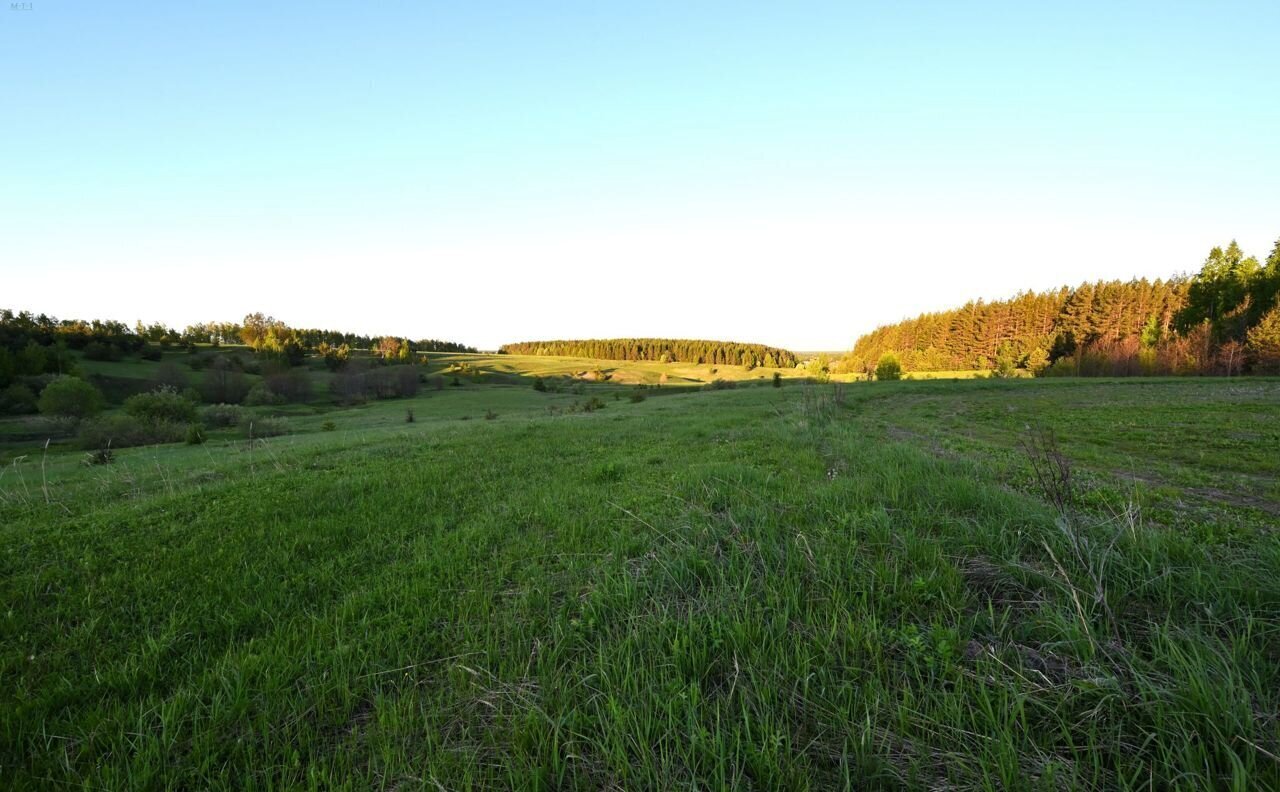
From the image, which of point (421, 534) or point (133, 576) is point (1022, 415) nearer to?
point (421, 534)

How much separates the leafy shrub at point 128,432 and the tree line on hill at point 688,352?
13560 centimetres

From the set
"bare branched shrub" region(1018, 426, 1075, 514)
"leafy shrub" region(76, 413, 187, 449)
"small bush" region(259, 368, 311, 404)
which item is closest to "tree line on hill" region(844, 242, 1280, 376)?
"bare branched shrub" region(1018, 426, 1075, 514)

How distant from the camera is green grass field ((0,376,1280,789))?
6.81ft

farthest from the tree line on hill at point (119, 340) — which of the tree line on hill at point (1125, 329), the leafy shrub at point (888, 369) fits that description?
the tree line on hill at point (1125, 329)

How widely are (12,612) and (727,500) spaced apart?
6861 mm

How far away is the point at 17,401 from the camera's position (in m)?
56.2

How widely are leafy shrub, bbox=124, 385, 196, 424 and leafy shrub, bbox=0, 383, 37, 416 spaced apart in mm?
28236

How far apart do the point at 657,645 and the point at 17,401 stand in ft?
315

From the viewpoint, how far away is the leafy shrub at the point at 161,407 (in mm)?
41969

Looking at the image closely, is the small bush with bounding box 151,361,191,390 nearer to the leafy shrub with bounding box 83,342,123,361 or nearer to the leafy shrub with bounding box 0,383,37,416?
the leafy shrub with bounding box 0,383,37,416

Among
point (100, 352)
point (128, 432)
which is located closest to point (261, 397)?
point (128, 432)

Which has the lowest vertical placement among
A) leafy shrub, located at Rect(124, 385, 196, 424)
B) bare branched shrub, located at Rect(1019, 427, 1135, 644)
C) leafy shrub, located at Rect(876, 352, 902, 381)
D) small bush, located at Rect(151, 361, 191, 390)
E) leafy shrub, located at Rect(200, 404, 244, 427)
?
leafy shrub, located at Rect(200, 404, 244, 427)

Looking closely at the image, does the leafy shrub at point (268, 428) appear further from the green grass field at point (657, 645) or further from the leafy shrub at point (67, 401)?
the green grass field at point (657, 645)

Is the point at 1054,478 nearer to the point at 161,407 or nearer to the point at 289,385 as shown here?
the point at 161,407
